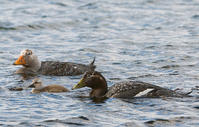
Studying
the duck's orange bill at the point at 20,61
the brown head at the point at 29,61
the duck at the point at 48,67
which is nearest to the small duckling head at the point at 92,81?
the duck at the point at 48,67

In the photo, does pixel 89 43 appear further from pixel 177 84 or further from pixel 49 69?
pixel 177 84

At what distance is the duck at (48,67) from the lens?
13.8 meters

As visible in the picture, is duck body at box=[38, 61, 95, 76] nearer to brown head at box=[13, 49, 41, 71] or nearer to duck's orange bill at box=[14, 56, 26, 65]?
brown head at box=[13, 49, 41, 71]

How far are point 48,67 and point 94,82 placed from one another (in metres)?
3.13

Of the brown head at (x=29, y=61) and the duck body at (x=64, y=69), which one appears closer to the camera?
the duck body at (x=64, y=69)

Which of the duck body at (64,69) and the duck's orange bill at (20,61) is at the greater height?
the duck's orange bill at (20,61)

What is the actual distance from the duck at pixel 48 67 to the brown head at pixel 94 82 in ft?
8.43

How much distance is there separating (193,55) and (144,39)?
315cm

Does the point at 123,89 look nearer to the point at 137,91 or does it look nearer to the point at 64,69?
the point at 137,91

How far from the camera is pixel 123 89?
36.0ft

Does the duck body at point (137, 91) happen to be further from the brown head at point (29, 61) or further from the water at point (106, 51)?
the brown head at point (29, 61)

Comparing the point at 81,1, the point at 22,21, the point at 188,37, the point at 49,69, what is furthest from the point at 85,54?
the point at 81,1

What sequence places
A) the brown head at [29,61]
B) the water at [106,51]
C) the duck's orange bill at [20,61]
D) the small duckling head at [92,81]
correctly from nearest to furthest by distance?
the water at [106,51], the small duckling head at [92,81], the duck's orange bill at [20,61], the brown head at [29,61]

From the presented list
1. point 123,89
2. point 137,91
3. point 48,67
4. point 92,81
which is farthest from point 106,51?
point 137,91
